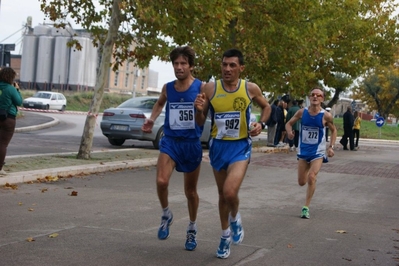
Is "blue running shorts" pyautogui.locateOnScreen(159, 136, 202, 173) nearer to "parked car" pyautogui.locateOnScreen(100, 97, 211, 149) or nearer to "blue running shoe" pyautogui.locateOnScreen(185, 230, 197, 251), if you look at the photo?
"blue running shoe" pyautogui.locateOnScreen(185, 230, 197, 251)

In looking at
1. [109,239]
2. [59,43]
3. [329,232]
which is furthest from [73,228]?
[59,43]

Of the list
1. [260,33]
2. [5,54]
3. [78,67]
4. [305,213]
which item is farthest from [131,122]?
[78,67]

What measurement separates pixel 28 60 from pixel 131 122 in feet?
222

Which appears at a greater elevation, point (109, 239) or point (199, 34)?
point (199, 34)

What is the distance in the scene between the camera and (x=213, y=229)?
8.94 metres

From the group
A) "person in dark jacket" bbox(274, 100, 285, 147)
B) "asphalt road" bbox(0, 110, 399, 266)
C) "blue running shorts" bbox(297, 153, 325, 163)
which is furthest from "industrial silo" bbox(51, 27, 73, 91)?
"blue running shorts" bbox(297, 153, 325, 163)

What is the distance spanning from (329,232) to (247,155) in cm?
253

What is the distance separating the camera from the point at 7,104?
12523mm

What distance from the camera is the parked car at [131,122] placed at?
2219cm

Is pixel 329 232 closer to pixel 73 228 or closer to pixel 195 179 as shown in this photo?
pixel 195 179

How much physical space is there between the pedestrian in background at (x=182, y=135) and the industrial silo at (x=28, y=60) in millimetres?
81036

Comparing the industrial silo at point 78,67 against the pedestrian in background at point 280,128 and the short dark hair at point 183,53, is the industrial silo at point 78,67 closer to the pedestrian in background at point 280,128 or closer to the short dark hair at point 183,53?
the pedestrian in background at point 280,128

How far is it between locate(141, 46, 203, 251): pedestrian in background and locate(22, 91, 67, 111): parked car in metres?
48.3

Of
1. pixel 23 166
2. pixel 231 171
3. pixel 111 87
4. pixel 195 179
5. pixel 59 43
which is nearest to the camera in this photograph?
pixel 231 171
